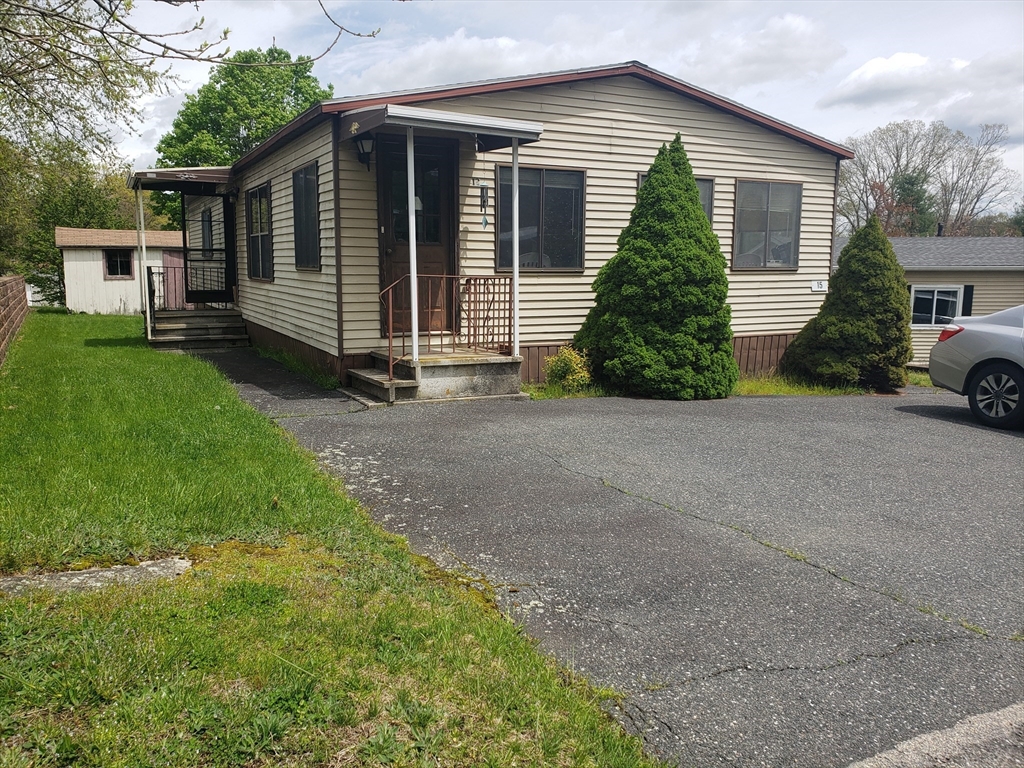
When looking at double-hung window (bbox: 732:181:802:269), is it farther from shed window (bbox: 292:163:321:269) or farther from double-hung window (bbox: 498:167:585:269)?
shed window (bbox: 292:163:321:269)

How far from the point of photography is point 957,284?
21.9 metres

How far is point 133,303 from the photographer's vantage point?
27078 mm

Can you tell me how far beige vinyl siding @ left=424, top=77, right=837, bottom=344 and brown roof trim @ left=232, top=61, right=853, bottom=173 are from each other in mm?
132

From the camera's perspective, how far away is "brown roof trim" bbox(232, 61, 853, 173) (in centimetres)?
912

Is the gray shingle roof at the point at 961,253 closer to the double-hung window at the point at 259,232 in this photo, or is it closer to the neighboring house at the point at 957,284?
the neighboring house at the point at 957,284

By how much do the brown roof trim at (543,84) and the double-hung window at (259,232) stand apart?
0.62 m

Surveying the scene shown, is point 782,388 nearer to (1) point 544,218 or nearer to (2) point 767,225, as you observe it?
(2) point 767,225

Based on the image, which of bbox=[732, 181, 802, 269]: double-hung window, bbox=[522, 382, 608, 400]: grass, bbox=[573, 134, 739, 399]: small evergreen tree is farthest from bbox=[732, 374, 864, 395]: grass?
bbox=[522, 382, 608, 400]: grass

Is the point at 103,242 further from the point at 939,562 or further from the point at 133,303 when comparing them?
the point at 939,562

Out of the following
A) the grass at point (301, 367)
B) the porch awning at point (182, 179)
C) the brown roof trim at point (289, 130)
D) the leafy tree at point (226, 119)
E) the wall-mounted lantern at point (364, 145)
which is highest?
the leafy tree at point (226, 119)

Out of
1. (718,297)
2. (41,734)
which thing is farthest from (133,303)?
(41,734)

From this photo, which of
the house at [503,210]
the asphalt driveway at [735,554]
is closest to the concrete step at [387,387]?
the house at [503,210]

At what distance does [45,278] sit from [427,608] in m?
31.1

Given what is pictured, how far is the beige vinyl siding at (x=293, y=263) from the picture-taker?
977 centimetres
